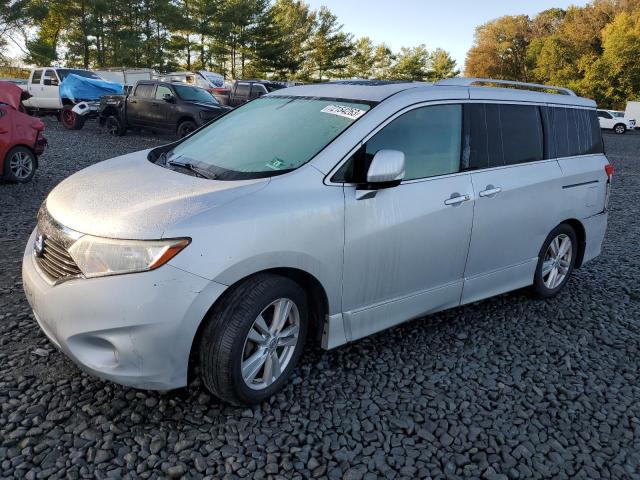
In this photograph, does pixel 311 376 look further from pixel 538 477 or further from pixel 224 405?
pixel 538 477

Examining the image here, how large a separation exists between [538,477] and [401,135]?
Result: 6.62 ft

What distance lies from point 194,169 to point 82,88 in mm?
17408

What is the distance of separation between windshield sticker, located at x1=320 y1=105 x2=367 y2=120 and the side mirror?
1.26ft

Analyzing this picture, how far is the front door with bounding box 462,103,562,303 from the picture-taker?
3.63 m

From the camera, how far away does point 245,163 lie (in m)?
3.07

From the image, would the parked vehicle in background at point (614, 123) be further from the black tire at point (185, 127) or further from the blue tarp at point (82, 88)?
the blue tarp at point (82, 88)

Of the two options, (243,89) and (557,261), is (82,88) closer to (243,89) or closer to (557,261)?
(243,89)

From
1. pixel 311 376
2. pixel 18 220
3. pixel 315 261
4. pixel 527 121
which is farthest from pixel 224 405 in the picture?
pixel 18 220

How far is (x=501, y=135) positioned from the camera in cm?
385

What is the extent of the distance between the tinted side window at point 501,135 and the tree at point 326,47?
55.6 m

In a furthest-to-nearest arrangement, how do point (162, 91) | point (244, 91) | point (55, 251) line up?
point (244, 91) < point (162, 91) < point (55, 251)

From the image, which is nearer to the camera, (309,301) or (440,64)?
(309,301)

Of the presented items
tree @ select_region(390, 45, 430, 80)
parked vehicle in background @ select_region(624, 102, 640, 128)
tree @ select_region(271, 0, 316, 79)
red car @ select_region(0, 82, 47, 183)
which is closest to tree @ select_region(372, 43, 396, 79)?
tree @ select_region(390, 45, 430, 80)

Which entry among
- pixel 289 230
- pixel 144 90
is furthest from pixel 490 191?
pixel 144 90
